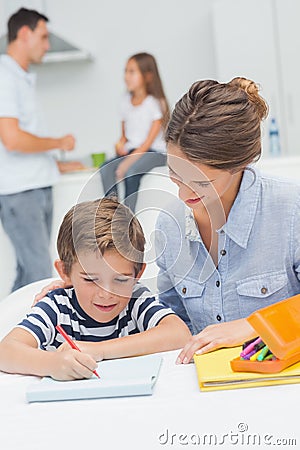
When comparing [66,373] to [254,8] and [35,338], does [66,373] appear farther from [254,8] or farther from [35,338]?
[254,8]

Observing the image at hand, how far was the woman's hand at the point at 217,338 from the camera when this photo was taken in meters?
1.24

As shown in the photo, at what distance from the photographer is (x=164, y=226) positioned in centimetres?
157

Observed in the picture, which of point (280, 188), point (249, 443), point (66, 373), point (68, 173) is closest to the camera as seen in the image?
point (249, 443)

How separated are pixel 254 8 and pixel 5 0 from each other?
1.63 m

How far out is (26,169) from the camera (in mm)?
3219

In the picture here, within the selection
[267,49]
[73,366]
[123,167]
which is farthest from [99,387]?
[267,49]

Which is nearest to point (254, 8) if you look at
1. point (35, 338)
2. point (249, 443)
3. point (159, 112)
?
point (159, 112)

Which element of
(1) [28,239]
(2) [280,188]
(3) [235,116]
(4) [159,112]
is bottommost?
(1) [28,239]

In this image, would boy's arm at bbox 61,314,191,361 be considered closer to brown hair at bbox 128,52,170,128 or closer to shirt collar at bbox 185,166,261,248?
shirt collar at bbox 185,166,261,248

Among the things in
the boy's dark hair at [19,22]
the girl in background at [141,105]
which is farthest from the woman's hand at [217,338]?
the girl in background at [141,105]

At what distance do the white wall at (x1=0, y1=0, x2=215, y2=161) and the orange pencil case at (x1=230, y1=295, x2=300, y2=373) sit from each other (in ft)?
13.2

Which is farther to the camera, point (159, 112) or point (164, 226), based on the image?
point (159, 112)

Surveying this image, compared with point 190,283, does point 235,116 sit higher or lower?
higher

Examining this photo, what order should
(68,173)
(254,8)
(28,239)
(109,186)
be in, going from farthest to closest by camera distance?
(254,8) → (68,173) → (28,239) → (109,186)
